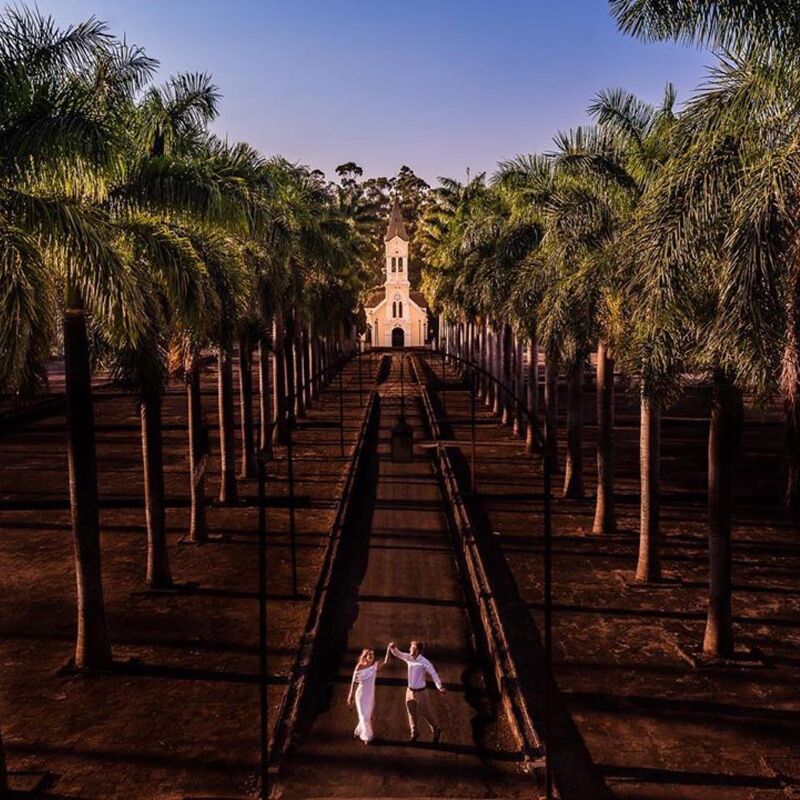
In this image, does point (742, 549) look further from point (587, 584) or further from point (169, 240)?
point (169, 240)

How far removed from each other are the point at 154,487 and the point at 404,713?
748 centimetres

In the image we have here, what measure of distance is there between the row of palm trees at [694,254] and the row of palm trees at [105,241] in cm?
657

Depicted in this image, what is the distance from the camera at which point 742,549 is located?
841 inches

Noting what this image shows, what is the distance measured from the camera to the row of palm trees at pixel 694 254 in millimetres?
10336

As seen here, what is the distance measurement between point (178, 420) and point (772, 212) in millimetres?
42666

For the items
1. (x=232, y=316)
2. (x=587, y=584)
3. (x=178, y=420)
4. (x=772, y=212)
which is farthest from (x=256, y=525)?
(x=178, y=420)

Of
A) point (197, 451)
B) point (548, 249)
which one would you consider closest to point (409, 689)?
point (197, 451)

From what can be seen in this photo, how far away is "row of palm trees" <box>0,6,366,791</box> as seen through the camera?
1050 centimetres

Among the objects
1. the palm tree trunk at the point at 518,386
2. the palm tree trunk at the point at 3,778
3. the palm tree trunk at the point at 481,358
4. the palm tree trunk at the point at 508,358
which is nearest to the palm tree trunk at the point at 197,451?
the palm tree trunk at the point at 3,778

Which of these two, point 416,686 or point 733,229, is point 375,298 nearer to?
point 416,686

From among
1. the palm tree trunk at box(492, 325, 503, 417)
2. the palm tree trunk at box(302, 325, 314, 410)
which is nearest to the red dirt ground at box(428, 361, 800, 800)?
the palm tree trunk at box(492, 325, 503, 417)

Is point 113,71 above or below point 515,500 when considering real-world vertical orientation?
above

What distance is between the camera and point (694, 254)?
11.5 meters

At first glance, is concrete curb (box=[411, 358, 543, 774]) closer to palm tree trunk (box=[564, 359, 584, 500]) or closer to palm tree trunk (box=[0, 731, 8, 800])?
palm tree trunk (box=[564, 359, 584, 500])
